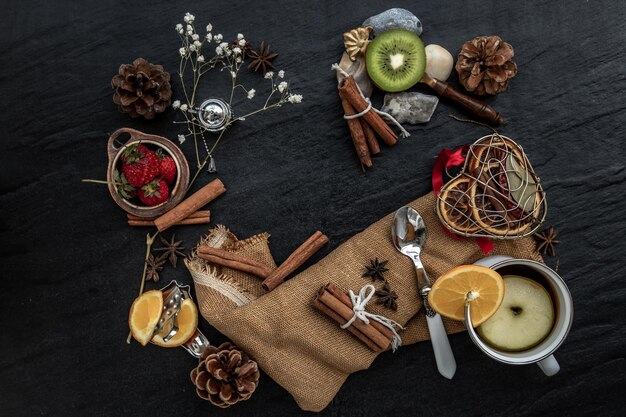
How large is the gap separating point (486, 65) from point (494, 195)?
0.59 meters

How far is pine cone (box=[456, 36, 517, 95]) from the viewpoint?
2.13 metres

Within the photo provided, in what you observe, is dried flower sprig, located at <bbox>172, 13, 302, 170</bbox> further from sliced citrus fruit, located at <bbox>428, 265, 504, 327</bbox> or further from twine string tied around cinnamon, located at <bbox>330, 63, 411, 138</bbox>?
sliced citrus fruit, located at <bbox>428, 265, 504, 327</bbox>

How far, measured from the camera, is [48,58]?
230 centimetres

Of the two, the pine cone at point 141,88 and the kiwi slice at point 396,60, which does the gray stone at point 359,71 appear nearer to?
the kiwi slice at point 396,60

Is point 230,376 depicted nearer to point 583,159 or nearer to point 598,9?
point 583,159

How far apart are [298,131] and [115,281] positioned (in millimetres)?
1068

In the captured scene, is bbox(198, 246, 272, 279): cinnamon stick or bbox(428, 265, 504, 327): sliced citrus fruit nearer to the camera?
bbox(428, 265, 504, 327): sliced citrus fruit

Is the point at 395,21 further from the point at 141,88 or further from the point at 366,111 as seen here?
the point at 141,88

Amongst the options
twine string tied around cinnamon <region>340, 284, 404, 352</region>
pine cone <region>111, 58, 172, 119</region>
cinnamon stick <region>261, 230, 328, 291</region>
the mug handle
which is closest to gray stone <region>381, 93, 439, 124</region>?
cinnamon stick <region>261, 230, 328, 291</region>

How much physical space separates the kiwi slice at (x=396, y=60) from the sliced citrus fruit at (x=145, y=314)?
4.31 ft

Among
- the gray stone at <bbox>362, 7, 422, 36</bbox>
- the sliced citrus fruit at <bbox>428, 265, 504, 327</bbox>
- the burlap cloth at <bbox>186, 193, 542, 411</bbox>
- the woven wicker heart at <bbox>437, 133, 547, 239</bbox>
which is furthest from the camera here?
the gray stone at <bbox>362, 7, 422, 36</bbox>

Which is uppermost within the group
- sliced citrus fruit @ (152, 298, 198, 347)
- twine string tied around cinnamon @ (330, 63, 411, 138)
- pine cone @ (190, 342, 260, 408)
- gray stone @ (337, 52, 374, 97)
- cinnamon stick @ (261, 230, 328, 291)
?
gray stone @ (337, 52, 374, 97)

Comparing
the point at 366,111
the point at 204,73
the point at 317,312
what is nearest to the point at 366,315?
the point at 317,312

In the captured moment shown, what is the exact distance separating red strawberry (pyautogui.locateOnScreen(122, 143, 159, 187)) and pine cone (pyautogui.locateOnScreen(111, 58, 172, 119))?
0.18 m
